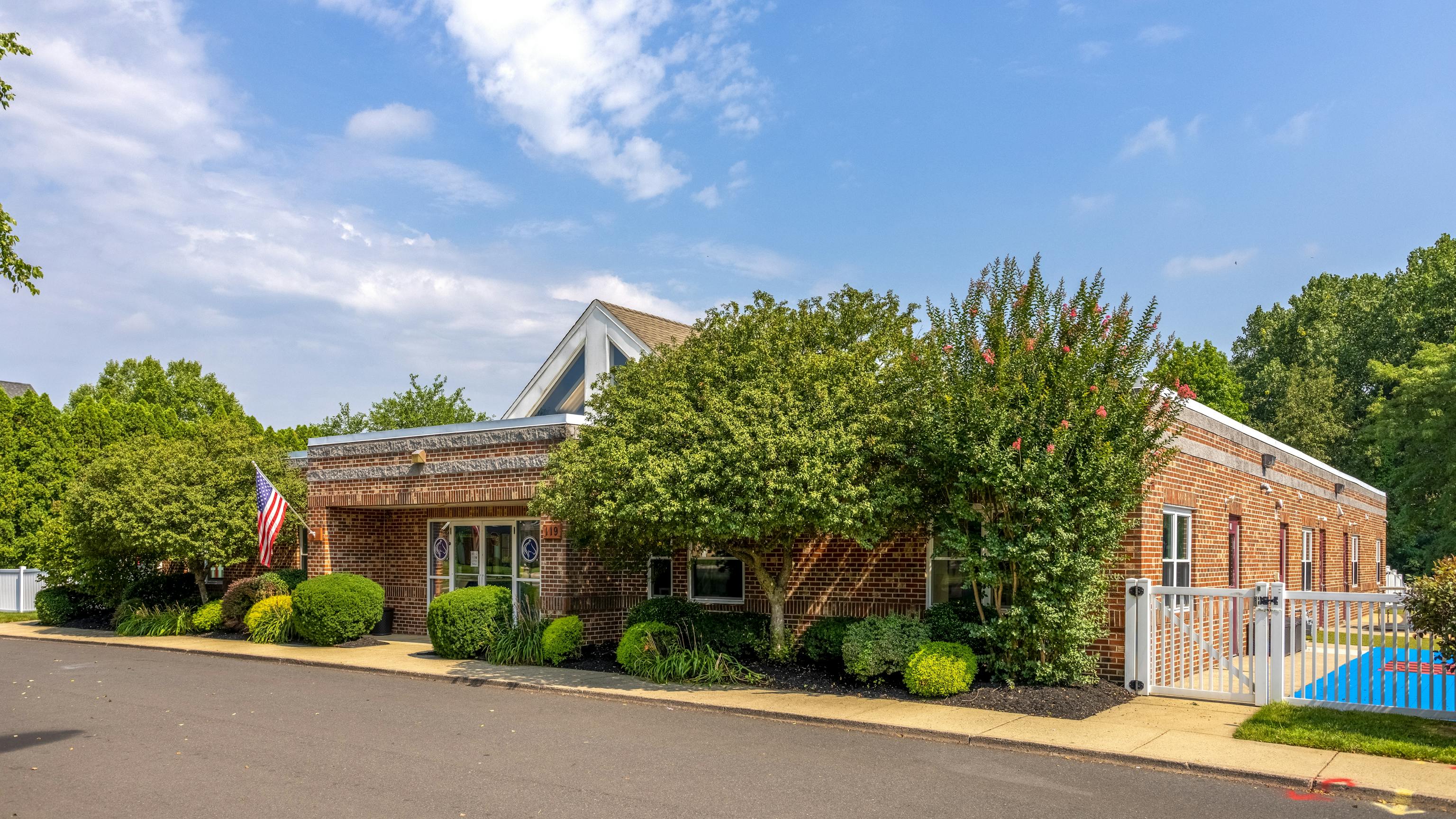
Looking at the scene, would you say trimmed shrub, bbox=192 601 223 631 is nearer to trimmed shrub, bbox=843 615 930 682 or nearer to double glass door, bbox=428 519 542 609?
double glass door, bbox=428 519 542 609

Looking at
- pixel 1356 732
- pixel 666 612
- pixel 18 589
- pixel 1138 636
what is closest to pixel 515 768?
pixel 666 612

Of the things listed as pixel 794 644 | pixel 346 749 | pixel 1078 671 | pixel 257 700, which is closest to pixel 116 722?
pixel 257 700

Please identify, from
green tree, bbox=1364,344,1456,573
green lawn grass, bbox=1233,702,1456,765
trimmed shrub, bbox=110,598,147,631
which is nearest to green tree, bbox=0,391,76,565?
trimmed shrub, bbox=110,598,147,631

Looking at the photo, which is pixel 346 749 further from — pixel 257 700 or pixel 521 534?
pixel 521 534

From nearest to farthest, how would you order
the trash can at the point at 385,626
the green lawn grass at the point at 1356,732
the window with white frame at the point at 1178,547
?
the green lawn grass at the point at 1356,732
the window with white frame at the point at 1178,547
the trash can at the point at 385,626

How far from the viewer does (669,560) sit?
713 inches

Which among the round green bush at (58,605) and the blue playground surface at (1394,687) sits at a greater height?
the blue playground surface at (1394,687)

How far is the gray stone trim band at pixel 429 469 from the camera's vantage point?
719 inches

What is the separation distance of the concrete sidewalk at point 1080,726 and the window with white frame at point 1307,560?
1182cm

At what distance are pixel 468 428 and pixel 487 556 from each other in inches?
112

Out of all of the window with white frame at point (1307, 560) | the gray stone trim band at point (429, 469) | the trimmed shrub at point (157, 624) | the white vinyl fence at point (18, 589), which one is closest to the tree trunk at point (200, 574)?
the trimmed shrub at point (157, 624)

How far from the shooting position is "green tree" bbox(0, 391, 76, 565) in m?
29.1

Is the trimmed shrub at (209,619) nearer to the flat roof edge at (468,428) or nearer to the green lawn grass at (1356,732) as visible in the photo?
the flat roof edge at (468,428)

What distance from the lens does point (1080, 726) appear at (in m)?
10.8
